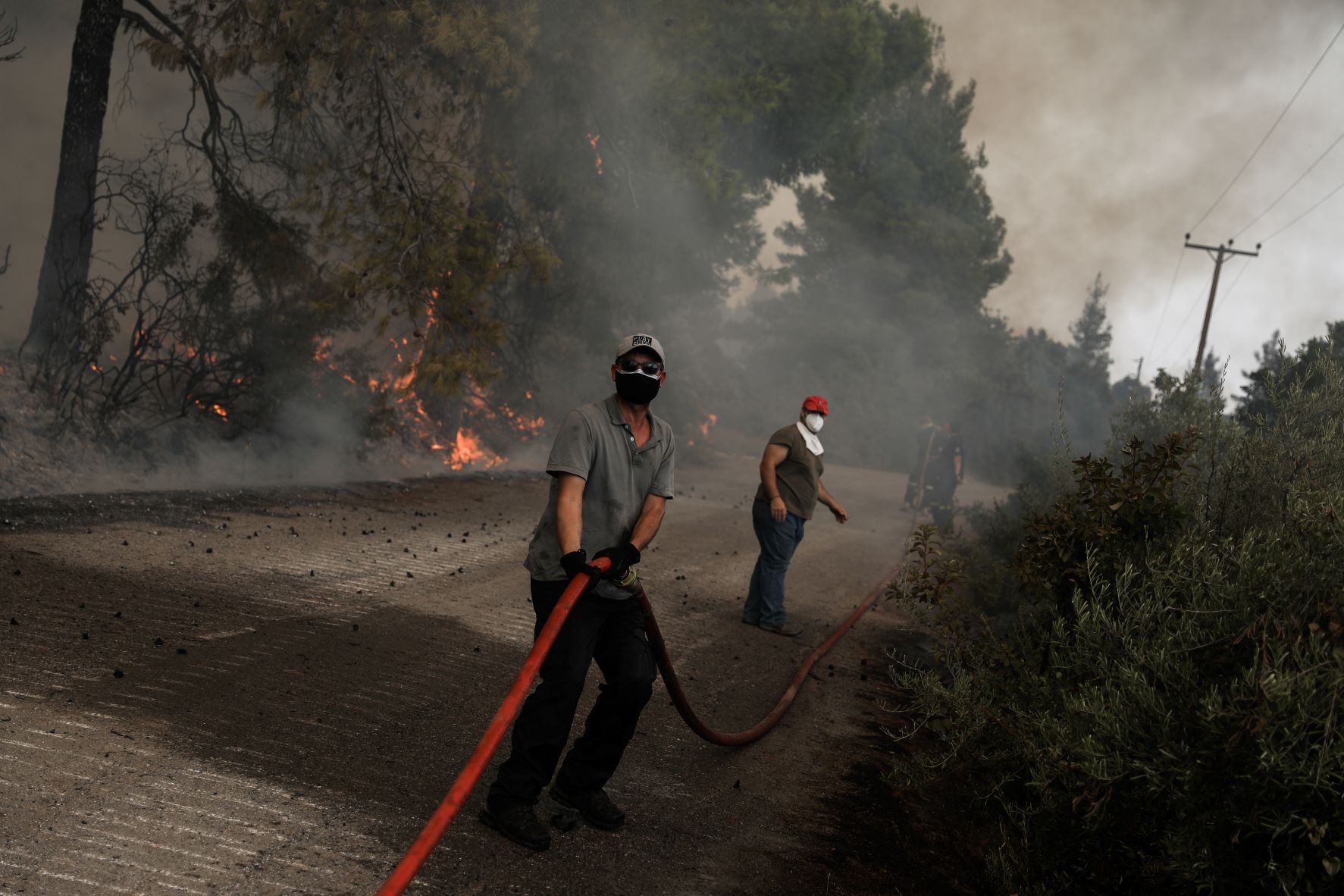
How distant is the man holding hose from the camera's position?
13.3 ft

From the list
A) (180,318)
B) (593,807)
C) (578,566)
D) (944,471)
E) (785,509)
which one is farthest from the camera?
(944,471)

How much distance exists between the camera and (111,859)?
3393mm

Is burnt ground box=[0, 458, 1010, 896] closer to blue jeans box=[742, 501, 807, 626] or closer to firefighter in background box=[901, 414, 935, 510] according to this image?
blue jeans box=[742, 501, 807, 626]

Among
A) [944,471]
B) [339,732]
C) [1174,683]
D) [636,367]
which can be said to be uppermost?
[944,471]

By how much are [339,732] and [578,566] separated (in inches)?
72.2

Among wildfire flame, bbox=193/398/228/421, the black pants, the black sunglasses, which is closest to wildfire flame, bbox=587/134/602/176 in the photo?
wildfire flame, bbox=193/398/228/421

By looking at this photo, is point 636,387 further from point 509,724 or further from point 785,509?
point 785,509

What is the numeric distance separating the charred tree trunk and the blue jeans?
9.44 m

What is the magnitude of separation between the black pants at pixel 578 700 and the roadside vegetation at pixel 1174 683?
1682 mm

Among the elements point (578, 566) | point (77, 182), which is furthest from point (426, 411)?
point (578, 566)

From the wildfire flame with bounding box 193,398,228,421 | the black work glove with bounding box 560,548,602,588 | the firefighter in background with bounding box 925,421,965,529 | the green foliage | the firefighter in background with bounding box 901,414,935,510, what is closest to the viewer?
the black work glove with bounding box 560,548,602,588

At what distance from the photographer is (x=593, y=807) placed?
14.1ft

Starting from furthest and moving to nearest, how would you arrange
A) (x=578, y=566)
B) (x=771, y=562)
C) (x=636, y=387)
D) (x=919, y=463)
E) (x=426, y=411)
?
(x=919, y=463)
(x=426, y=411)
(x=771, y=562)
(x=636, y=387)
(x=578, y=566)

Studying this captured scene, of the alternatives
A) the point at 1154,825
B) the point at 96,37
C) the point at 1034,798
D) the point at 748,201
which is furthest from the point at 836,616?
the point at 748,201
